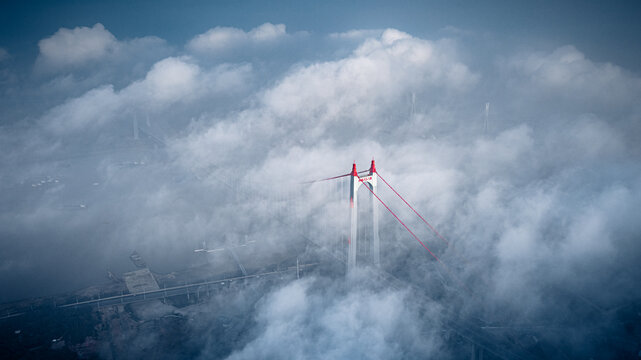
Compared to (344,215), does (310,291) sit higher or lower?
lower

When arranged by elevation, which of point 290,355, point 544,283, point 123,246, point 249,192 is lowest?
point 290,355

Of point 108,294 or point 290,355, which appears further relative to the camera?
point 108,294

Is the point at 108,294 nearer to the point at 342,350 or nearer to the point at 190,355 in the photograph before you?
the point at 190,355

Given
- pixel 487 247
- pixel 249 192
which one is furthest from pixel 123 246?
pixel 487 247

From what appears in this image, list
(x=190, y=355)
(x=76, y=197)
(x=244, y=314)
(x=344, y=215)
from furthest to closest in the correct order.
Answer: (x=76, y=197), (x=344, y=215), (x=244, y=314), (x=190, y=355)

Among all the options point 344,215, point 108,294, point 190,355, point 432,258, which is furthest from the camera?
point 344,215

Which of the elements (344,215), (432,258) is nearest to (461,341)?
(432,258)

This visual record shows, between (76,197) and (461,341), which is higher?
(76,197)

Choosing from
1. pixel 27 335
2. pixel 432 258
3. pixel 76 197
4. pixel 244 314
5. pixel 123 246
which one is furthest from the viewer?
pixel 76 197

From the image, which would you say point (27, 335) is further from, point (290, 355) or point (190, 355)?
point (290, 355)
